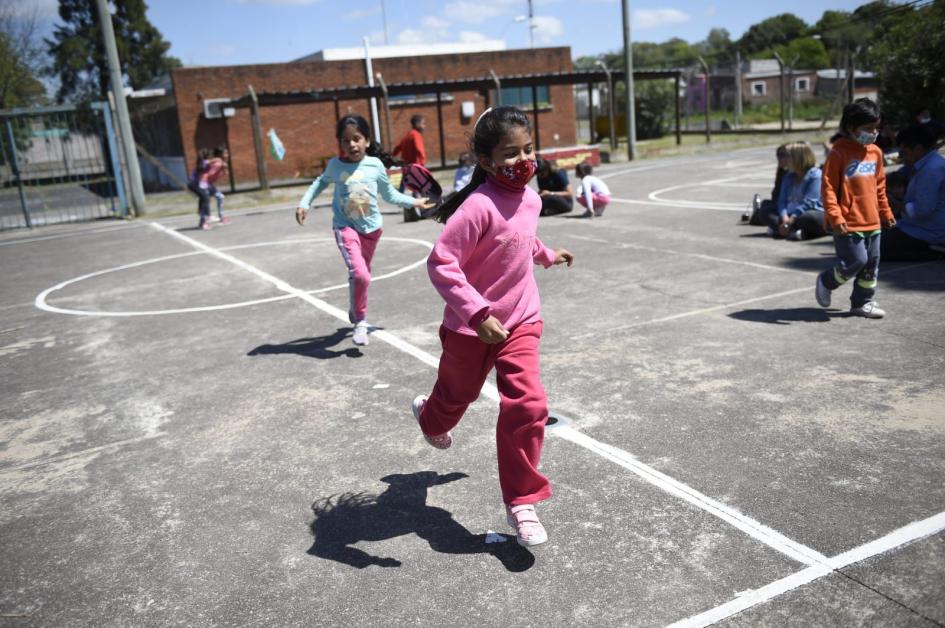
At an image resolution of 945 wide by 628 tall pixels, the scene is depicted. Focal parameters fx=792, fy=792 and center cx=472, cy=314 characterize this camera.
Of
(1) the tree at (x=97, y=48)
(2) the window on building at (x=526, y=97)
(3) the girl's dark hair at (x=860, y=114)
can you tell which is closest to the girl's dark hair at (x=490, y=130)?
(3) the girl's dark hair at (x=860, y=114)

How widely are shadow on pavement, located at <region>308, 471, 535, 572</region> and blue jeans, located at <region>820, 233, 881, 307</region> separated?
4.08 m

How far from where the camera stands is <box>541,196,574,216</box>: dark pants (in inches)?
568

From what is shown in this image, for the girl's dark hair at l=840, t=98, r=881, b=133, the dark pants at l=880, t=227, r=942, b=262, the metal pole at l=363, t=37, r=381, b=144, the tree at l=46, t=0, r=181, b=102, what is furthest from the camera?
the tree at l=46, t=0, r=181, b=102

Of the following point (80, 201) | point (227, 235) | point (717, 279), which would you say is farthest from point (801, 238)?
point (80, 201)

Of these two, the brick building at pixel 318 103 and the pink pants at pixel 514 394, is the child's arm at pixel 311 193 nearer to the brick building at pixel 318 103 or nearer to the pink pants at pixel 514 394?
the pink pants at pixel 514 394

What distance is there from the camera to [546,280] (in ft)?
29.3

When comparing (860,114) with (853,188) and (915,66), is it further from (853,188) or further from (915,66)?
(915,66)

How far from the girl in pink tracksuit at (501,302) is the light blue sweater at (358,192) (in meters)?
3.12

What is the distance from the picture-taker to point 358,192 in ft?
22.0

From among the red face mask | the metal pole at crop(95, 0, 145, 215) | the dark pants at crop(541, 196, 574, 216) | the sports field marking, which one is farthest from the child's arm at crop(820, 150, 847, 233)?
the metal pole at crop(95, 0, 145, 215)

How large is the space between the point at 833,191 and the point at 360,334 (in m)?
4.10

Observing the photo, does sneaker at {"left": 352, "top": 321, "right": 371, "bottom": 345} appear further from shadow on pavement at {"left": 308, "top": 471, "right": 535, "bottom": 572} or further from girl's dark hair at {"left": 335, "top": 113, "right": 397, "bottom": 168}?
shadow on pavement at {"left": 308, "top": 471, "right": 535, "bottom": 572}

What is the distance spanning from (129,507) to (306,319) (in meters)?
3.94

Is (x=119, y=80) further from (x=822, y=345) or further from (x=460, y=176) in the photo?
(x=822, y=345)
